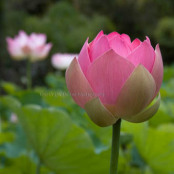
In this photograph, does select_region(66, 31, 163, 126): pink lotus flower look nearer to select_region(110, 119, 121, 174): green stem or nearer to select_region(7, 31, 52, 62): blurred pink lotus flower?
select_region(110, 119, 121, 174): green stem

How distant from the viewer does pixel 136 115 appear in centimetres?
31

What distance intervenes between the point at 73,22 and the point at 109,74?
577cm

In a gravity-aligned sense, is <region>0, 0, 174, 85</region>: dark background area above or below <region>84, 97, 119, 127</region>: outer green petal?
below

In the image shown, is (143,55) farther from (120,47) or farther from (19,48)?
(19,48)

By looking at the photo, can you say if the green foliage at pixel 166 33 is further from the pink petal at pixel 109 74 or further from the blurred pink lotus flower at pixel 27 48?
the pink petal at pixel 109 74

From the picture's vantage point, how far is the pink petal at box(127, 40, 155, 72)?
0.30 m

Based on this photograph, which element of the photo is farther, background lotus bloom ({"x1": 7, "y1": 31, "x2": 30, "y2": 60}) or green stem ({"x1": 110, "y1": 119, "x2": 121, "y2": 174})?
background lotus bloom ({"x1": 7, "y1": 31, "x2": 30, "y2": 60})

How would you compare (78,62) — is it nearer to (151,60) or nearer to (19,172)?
(151,60)

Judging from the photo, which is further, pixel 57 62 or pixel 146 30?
pixel 146 30

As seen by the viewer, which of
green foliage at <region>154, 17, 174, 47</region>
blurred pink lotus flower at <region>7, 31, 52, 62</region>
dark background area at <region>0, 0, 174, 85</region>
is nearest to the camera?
blurred pink lotus flower at <region>7, 31, 52, 62</region>

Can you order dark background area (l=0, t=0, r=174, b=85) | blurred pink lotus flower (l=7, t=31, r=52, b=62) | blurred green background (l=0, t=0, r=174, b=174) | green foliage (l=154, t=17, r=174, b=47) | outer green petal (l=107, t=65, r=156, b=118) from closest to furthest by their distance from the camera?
outer green petal (l=107, t=65, r=156, b=118), blurred green background (l=0, t=0, r=174, b=174), blurred pink lotus flower (l=7, t=31, r=52, b=62), dark background area (l=0, t=0, r=174, b=85), green foliage (l=154, t=17, r=174, b=47)

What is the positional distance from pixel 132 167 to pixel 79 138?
256 millimetres

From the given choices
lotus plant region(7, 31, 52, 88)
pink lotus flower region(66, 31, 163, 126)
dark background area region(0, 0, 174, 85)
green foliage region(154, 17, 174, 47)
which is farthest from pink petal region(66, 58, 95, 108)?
green foliage region(154, 17, 174, 47)

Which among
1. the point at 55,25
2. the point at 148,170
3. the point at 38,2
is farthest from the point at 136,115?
the point at 38,2
